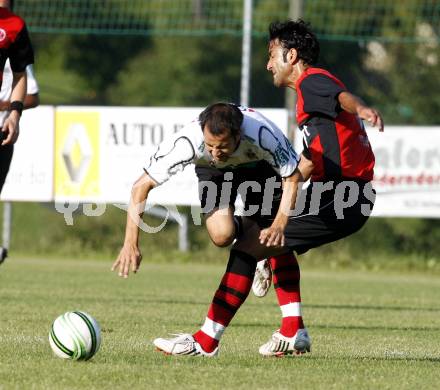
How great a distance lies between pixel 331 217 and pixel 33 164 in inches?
371

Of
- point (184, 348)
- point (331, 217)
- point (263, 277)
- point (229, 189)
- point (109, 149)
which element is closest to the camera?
point (184, 348)

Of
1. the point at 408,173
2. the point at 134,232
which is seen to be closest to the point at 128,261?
the point at 134,232

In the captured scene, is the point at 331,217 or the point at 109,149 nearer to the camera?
the point at 331,217

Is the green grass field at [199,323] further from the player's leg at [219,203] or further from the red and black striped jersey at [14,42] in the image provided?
the red and black striped jersey at [14,42]

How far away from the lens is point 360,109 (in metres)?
6.31

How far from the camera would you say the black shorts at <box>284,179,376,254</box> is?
679 centimetres

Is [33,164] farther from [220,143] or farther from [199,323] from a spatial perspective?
[220,143]

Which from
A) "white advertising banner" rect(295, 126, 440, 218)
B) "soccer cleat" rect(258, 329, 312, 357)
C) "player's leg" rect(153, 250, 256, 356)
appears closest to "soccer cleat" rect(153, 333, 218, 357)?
"player's leg" rect(153, 250, 256, 356)

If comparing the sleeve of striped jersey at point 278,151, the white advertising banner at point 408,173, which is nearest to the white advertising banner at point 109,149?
the white advertising banner at point 408,173

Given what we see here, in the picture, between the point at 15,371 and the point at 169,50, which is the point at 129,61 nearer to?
the point at 169,50

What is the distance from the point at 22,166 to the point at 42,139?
45cm

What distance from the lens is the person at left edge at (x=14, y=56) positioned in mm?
7730

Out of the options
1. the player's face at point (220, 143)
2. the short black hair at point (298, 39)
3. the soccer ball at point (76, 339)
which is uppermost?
the short black hair at point (298, 39)

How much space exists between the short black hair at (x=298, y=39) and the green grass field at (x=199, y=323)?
182cm
